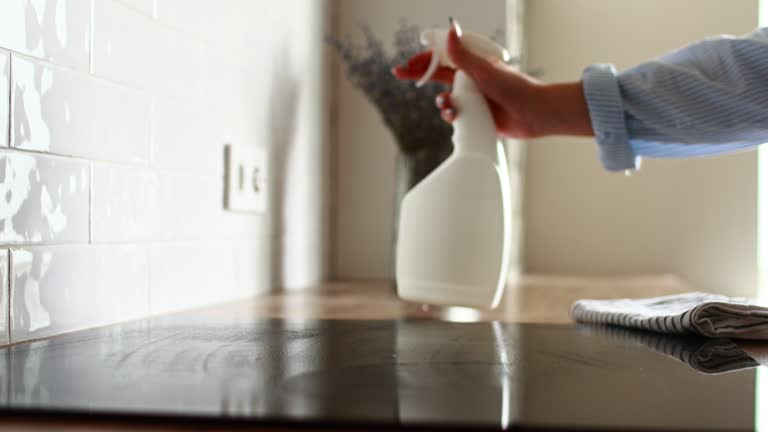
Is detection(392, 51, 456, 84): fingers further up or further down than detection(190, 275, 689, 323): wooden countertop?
further up

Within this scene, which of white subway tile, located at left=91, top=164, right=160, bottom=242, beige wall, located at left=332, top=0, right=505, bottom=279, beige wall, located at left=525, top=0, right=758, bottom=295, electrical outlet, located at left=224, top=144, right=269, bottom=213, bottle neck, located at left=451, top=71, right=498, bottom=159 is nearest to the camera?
white subway tile, located at left=91, top=164, right=160, bottom=242

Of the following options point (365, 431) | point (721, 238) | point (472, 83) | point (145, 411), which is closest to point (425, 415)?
point (365, 431)

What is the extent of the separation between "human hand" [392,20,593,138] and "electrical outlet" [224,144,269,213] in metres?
0.35

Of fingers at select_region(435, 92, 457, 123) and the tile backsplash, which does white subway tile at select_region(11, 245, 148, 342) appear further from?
fingers at select_region(435, 92, 457, 123)

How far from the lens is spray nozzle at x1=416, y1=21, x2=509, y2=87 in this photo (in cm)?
93

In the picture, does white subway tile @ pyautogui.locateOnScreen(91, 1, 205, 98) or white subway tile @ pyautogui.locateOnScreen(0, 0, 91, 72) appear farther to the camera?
white subway tile @ pyautogui.locateOnScreen(91, 1, 205, 98)

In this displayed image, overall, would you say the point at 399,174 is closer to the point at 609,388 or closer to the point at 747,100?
the point at 747,100

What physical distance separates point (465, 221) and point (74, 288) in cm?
41

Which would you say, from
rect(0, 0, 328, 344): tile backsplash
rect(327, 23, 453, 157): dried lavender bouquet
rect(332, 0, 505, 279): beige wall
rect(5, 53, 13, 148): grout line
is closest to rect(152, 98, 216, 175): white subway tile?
rect(0, 0, 328, 344): tile backsplash

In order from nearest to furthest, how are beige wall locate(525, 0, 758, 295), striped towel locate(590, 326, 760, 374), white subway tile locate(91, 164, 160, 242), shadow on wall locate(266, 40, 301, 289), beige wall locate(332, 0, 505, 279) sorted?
striped towel locate(590, 326, 760, 374)
white subway tile locate(91, 164, 160, 242)
shadow on wall locate(266, 40, 301, 289)
beige wall locate(332, 0, 505, 279)
beige wall locate(525, 0, 758, 295)

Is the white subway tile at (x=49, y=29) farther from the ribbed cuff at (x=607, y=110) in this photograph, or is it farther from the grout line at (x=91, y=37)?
the ribbed cuff at (x=607, y=110)

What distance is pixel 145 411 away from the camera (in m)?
0.39

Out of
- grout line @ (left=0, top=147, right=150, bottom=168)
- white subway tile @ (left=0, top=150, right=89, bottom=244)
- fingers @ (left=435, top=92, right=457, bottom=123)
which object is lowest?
white subway tile @ (left=0, top=150, right=89, bottom=244)

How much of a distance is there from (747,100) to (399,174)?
62 centimetres
